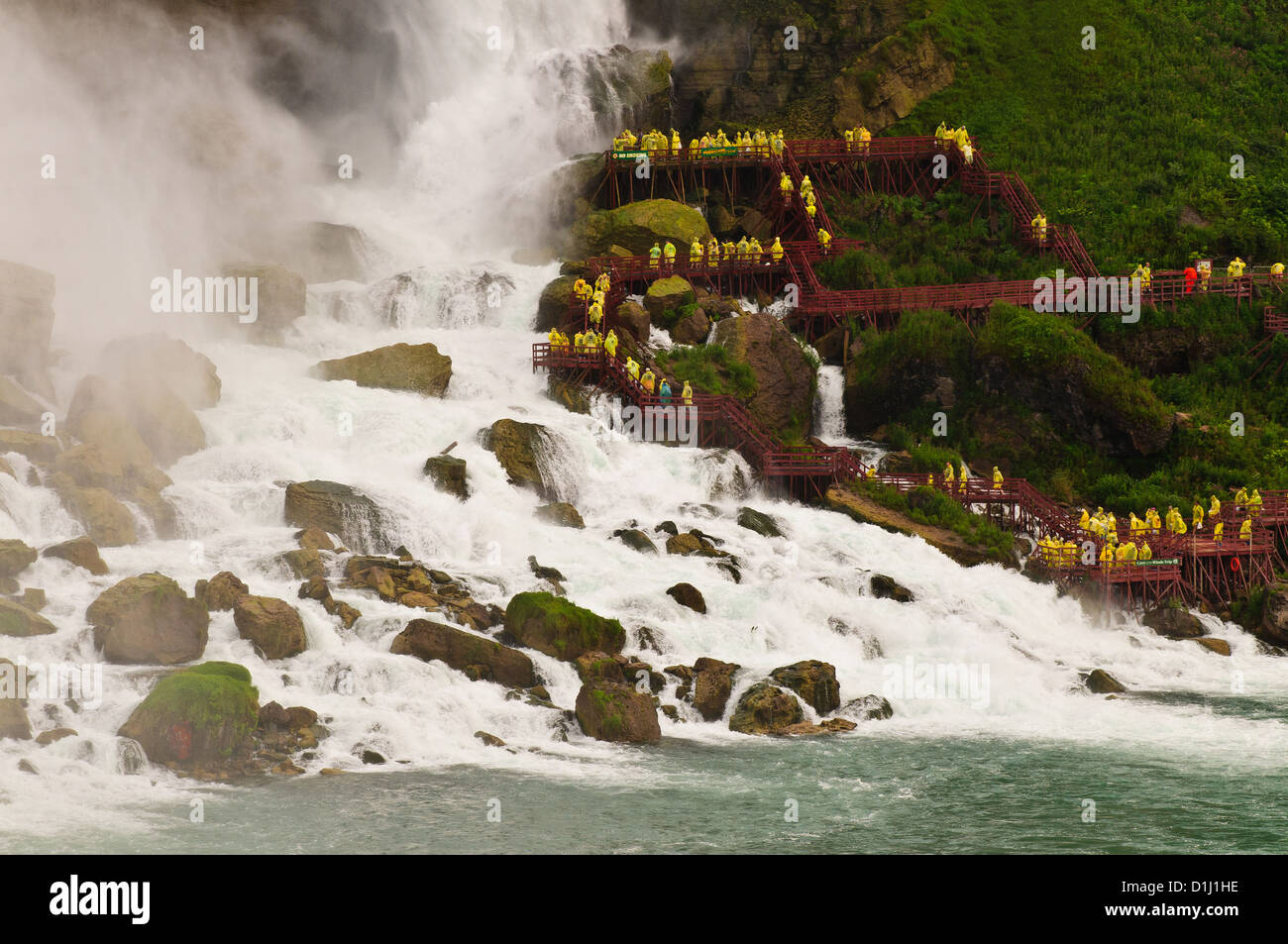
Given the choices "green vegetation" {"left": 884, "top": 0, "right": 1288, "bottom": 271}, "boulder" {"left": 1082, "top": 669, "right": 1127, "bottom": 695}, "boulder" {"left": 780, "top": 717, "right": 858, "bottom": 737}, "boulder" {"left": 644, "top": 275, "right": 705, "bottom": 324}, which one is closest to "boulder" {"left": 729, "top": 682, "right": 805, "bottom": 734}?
"boulder" {"left": 780, "top": 717, "right": 858, "bottom": 737}

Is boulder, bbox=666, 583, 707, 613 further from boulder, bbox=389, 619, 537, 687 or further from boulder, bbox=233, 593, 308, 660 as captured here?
boulder, bbox=233, 593, 308, 660

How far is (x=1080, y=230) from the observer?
2240 inches

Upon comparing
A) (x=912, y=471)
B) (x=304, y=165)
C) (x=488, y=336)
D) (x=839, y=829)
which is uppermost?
(x=304, y=165)

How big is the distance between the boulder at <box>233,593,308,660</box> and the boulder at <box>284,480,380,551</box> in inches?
248

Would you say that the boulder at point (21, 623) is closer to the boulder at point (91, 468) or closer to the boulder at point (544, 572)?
the boulder at point (91, 468)

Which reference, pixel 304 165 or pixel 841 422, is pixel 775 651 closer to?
pixel 841 422

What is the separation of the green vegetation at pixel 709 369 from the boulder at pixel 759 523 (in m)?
7.85

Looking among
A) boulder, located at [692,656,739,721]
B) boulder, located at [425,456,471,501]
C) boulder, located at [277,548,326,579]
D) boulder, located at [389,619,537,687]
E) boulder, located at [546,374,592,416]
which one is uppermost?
boulder, located at [546,374,592,416]

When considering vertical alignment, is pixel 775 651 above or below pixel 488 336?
below

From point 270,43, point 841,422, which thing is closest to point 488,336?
point 841,422

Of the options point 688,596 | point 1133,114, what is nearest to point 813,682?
point 688,596

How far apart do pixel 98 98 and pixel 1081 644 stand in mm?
46032

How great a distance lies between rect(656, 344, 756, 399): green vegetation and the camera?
151 ft

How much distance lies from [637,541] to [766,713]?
29.5ft
